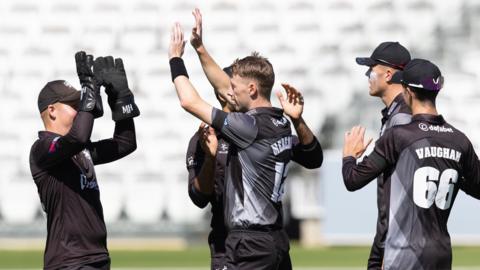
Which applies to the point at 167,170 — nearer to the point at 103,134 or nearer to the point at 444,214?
the point at 103,134

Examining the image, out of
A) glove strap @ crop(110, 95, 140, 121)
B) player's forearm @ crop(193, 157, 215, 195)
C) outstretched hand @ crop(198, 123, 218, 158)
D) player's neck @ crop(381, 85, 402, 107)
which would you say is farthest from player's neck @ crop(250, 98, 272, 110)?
player's neck @ crop(381, 85, 402, 107)

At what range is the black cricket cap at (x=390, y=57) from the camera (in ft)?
19.6

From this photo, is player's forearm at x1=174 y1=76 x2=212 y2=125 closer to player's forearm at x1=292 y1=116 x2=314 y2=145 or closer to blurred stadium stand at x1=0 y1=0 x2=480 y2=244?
player's forearm at x1=292 y1=116 x2=314 y2=145

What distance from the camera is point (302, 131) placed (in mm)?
5684

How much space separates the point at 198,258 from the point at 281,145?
6.80m

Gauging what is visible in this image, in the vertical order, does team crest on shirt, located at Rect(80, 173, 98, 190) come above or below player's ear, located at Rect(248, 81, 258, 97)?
below

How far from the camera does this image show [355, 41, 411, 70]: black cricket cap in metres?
5.97

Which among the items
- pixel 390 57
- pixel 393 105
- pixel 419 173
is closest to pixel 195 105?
pixel 419 173

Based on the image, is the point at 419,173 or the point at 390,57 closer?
the point at 419,173

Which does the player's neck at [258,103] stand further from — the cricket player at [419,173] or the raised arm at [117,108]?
the raised arm at [117,108]

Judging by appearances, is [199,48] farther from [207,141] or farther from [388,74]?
[388,74]

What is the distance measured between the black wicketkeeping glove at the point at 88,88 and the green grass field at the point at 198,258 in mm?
5539

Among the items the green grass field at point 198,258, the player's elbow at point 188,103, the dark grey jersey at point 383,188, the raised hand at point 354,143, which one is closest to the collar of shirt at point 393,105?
the dark grey jersey at point 383,188

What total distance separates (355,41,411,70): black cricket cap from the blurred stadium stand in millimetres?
7384
